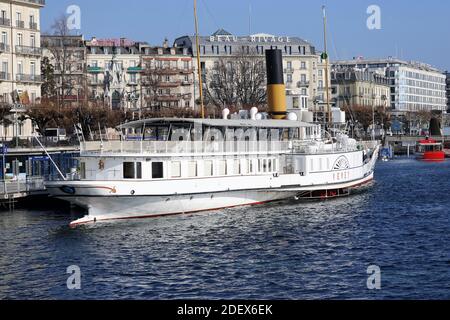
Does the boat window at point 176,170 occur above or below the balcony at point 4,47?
below

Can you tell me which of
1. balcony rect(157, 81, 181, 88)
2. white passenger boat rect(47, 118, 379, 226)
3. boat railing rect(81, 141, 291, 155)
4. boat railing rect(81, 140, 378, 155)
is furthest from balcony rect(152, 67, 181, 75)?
boat railing rect(81, 141, 291, 155)

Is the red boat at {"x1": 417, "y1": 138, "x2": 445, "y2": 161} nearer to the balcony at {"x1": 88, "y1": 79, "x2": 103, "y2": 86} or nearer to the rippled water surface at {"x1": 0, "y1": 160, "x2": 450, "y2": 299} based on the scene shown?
the balcony at {"x1": 88, "y1": 79, "x2": 103, "y2": 86}

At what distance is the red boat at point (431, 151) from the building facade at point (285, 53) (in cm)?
2020

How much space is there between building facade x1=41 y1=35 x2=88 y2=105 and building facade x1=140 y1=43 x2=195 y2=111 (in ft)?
37.1

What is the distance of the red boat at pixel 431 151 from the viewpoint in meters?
130

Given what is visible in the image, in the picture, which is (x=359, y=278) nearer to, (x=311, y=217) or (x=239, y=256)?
(x=239, y=256)

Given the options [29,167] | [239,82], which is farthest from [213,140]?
[239,82]

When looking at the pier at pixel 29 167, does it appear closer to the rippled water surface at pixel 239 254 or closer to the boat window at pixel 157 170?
the rippled water surface at pixel 239 254

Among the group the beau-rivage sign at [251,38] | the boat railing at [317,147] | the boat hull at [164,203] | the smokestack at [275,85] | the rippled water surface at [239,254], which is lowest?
the rippled water surface at [239,254]

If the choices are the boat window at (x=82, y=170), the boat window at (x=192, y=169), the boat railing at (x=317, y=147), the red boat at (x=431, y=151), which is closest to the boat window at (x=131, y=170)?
the boat window at (x=82, y=170)

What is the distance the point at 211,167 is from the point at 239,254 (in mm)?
16454

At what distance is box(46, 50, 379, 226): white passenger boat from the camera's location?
46.7m
